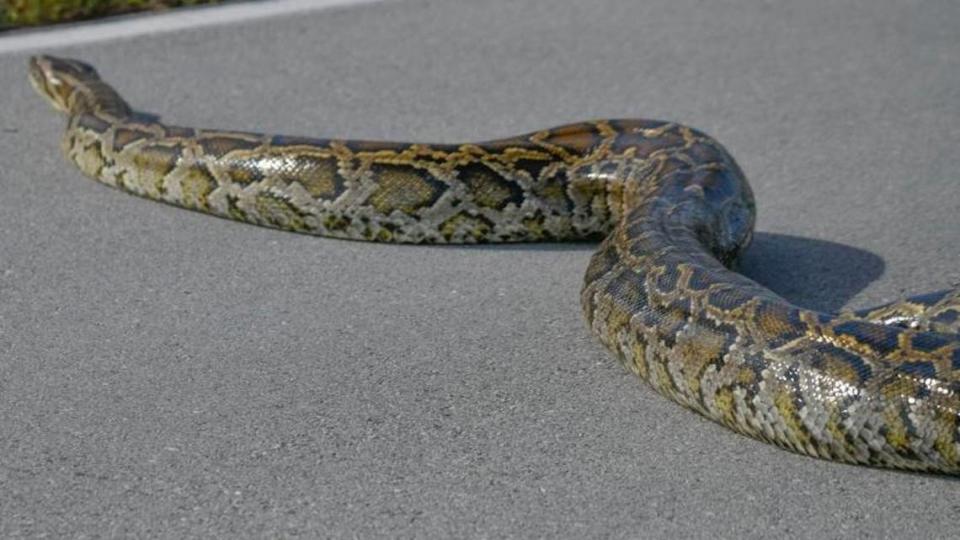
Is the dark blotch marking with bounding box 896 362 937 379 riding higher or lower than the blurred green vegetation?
higher

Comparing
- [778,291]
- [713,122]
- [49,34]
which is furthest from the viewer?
[49,34]

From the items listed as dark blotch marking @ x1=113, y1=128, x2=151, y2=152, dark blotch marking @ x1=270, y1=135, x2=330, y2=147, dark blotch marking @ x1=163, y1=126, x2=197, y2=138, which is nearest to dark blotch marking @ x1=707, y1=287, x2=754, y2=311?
dark blotch marking @ x1=270, y1=135, x2=330, y2=147

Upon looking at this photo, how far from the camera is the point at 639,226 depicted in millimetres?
8094

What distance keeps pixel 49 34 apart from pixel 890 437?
7.98 meters

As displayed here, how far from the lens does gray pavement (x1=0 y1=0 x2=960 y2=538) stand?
6.03 m

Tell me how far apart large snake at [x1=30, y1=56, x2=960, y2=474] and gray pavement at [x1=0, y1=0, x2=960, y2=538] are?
0.50ft

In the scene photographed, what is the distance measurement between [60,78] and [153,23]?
1.95 m

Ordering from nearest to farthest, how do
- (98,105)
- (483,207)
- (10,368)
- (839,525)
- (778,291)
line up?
(839,525), (10,368), (778,291), (483,207), (98,105)

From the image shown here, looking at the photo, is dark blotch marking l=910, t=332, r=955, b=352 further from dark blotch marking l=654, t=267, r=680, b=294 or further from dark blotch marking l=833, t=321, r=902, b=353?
dark blotch marking l=654, t=267, r=680, b=294

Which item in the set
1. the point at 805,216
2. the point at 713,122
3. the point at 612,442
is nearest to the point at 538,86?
the point at 713,122

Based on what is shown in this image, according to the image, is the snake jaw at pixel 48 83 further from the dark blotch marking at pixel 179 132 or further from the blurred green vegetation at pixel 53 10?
the blurred green vegetation at pixel 53 10

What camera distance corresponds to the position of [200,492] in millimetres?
6000

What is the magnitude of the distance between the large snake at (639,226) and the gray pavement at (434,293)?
0.15 meters

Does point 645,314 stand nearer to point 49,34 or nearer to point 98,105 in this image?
point 98,105
